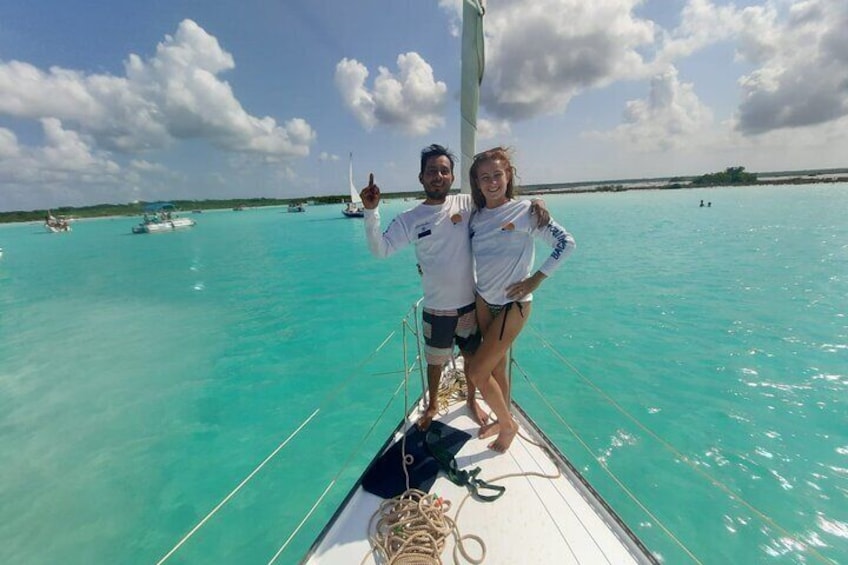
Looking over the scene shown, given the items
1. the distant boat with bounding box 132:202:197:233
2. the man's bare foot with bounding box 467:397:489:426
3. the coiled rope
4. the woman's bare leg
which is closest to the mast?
the woman's bare leg

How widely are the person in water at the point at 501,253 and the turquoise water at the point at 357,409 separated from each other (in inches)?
38.9

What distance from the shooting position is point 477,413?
367 cm

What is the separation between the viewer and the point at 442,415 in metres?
3.74

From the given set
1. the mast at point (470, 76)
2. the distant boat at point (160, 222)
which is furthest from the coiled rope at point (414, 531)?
the distant boat at point (160, 222)

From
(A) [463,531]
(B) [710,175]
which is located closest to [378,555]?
(A) [463,531]

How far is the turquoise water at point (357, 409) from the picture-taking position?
4.58 metres

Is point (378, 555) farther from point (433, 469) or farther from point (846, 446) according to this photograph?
point (846, 446)

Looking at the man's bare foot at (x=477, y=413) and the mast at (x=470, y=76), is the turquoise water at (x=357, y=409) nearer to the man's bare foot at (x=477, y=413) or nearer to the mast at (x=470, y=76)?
the man's bare foot at (x=477, y=413)

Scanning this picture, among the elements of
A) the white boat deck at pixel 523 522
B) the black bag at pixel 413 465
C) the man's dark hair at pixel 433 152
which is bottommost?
the white boat deck at pixel 523 522

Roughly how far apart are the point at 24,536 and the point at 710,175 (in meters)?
155

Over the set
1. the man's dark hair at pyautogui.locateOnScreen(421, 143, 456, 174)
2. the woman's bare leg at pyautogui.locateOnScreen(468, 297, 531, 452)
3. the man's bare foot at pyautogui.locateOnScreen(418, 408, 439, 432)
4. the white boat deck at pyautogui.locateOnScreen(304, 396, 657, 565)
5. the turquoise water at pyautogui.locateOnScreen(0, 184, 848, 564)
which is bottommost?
the turquoise water at pyautogui.locateOnScreen(0, 184, 848, 564)

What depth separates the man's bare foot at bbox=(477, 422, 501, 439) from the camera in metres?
3.38

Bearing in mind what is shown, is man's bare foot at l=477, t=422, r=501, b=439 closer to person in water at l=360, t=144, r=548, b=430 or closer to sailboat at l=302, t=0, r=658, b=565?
sailboat at l=302, t=0, r=658, b=565

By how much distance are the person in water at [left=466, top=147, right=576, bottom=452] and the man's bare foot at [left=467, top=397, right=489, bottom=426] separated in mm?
775
